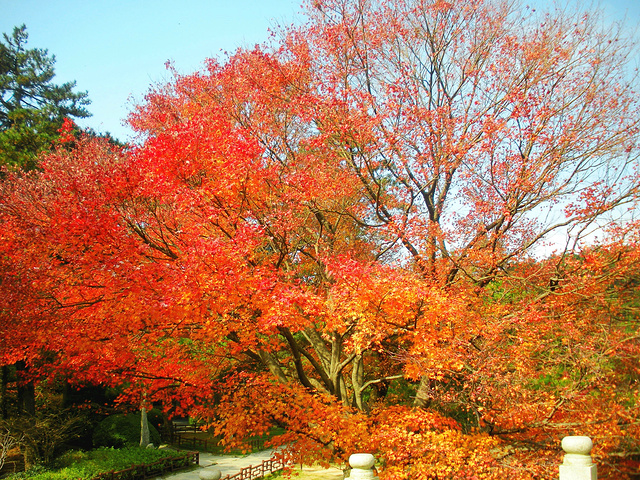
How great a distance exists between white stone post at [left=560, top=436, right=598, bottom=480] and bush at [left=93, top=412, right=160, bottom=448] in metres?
15.8

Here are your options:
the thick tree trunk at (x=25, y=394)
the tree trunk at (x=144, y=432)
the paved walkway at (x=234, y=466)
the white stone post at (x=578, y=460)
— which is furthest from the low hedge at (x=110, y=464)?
the white stone post at (x=578, y=460)

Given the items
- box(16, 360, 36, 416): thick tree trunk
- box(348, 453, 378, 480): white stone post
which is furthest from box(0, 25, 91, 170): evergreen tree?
box(348, 453, 378, 480): white stone post

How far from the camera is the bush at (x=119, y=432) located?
1638 centimetres

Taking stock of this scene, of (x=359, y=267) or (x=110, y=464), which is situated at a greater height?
(x=359, y=267)

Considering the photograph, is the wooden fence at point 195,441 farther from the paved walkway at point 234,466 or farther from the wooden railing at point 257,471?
the wooden railing at point 257,471

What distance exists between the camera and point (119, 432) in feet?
56.0

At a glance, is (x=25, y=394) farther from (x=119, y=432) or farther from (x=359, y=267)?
(x=359, y=267)

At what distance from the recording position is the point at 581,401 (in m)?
8.73

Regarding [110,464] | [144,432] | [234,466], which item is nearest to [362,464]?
[110,464]

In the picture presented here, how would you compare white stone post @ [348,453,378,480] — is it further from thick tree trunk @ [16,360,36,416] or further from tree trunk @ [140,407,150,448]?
tree trunk @ [140,407,150,448]

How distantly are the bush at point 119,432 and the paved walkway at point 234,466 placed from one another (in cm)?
250

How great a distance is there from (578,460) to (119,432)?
16.8 metres

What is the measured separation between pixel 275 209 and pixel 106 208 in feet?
11.8

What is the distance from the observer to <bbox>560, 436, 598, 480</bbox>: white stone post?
16.4ft
